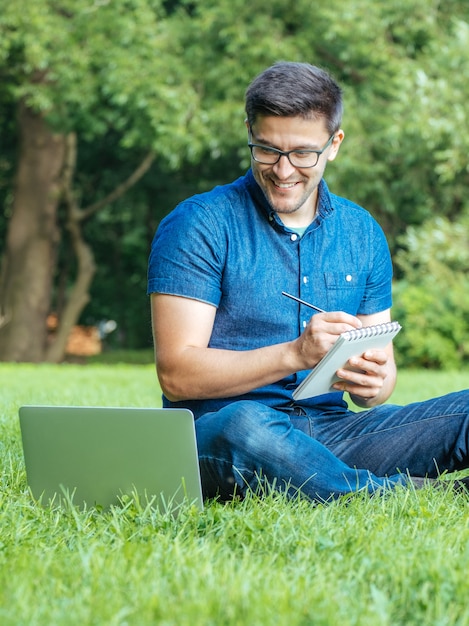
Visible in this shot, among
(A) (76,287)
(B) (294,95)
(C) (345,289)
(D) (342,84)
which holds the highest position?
(D) (342,84)

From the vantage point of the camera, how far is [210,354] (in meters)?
3.14

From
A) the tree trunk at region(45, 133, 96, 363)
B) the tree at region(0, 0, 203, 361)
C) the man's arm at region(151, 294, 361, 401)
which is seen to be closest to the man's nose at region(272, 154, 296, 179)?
the man's arm at region(151, 294, 361, 401)

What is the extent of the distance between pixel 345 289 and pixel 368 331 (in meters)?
0.57

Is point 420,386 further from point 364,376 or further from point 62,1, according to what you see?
point 62,1

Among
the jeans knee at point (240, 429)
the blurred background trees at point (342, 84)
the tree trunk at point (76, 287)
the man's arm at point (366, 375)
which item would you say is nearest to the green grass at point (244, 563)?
the jeans knee at point (240, 429)

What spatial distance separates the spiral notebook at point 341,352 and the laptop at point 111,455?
459 millimetres

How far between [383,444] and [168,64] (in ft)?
34.9

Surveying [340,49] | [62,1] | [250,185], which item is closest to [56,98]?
[62,1]

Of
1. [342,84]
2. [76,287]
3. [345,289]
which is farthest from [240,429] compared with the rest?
[76,287]

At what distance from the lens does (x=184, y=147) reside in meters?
13.7

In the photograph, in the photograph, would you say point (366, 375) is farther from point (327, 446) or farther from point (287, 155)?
point (287, 155)

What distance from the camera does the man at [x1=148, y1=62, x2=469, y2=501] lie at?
308 cm

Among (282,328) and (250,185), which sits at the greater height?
(250,185)

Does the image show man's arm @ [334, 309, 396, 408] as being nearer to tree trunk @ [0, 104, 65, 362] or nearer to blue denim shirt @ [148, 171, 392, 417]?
A: blue denim shirt @ [148, 171, 392, 417]
